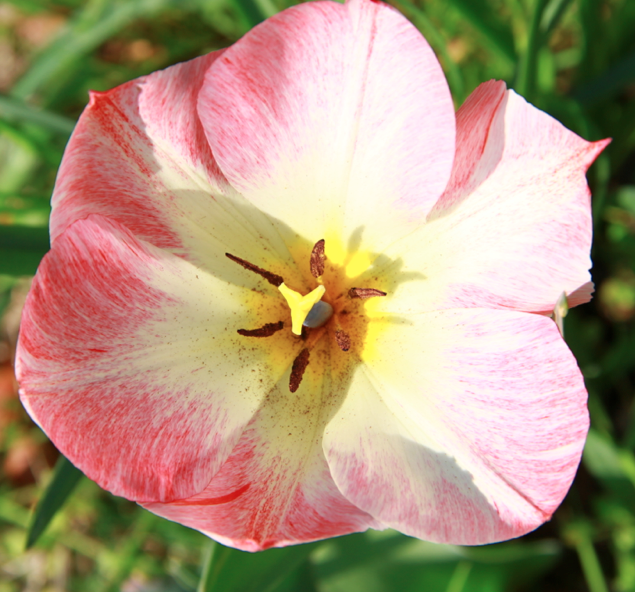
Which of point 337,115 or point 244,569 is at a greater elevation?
point 337,115

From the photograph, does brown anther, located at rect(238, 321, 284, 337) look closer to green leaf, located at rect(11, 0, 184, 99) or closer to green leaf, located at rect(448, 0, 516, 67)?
green leaf, located at rect(448, 0, 516, 67)

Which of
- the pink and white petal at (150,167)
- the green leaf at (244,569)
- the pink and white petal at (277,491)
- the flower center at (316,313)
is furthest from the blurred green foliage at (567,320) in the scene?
the flower center at (316,313)

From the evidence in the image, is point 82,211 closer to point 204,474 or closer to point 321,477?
point 204,474

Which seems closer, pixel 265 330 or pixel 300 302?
pixel 300 302

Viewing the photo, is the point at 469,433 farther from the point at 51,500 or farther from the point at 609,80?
the point at 609,80

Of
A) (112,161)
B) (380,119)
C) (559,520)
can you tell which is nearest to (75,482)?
(112,161)

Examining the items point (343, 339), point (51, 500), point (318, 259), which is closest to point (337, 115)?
point (318, 259)
